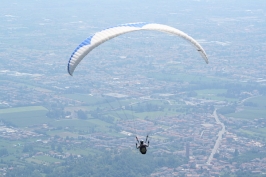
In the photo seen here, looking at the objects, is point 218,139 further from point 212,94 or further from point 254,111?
point 212,94

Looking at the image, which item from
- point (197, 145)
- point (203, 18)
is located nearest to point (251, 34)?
point (203, 18)

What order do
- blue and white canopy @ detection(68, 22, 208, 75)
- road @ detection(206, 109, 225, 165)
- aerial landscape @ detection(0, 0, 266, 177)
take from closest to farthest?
blue and white canopy @ detection(68, 22, 208, 75) < aerial landscape @ detection(0, 0, 266, 177) < road @ detection(206, 109, 225, 165)

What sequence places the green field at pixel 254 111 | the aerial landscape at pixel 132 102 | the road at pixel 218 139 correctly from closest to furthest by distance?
the aerial landscape at pixel 132 102, the road at pixel 218 139, the green field at pixel 254 111

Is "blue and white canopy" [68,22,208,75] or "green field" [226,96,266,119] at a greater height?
"blue and white canopy" [68,22,208,75]

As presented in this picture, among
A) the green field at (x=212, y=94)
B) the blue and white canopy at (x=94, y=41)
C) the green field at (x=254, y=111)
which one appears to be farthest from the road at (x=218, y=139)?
the blue and white canopy at (x=94, y=41)

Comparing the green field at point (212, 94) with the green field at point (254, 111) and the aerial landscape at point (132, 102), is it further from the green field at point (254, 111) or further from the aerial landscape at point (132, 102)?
the green field at point (254, 111)

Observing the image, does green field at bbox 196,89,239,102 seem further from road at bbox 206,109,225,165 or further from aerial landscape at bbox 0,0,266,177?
road at bbox 206,109,225,165

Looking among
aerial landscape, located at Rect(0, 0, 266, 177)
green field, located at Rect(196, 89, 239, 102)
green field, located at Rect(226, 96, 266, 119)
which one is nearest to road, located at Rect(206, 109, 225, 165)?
aerial landscape, located at Rect(0, 0, 266, 177)

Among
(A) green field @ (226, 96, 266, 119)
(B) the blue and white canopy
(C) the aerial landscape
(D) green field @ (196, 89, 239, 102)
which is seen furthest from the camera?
(D) green field @ (196, 89, 239, 102)
